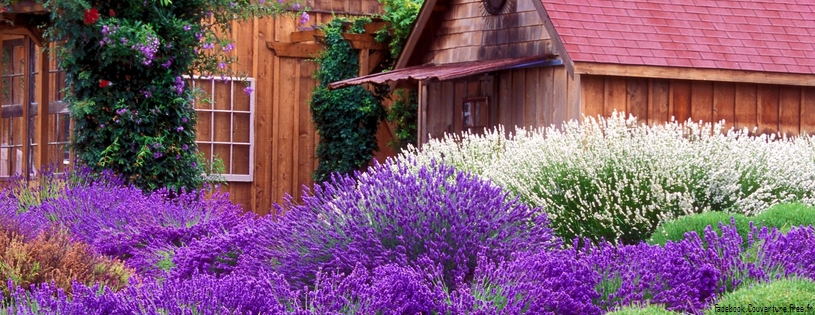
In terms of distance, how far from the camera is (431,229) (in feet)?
22.4

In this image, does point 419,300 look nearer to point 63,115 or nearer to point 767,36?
point 767,36

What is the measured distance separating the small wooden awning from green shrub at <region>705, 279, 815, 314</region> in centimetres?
805

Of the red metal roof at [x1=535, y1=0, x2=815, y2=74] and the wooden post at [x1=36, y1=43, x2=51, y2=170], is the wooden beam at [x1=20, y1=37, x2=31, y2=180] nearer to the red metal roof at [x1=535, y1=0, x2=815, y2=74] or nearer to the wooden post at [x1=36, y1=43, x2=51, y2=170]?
the wooden post at [x1=36, y1=43, x2=51, y2=170]

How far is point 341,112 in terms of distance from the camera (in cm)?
1686

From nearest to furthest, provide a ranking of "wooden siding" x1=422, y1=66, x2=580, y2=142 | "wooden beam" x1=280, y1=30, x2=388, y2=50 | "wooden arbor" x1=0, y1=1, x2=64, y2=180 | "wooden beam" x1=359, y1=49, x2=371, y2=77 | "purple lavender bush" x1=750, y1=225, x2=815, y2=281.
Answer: "purple lavender bush" x1=750, y1=225, x2=815, y2=281 → "wooden siding" x1=422, y1=66, x2=580, y2=142 → "wooden arbor" x1=0, y1=1, x2=64, y2=180 → "wooden beam" x1=280, y1=30, x2=388, y2=50 → "wooden beam" x1=359, y1=49, x2=371, y2=77

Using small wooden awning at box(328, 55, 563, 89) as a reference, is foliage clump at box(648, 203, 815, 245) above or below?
below

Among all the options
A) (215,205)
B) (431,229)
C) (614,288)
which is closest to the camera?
(614,288)

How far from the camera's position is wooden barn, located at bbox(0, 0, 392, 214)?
16297 mm

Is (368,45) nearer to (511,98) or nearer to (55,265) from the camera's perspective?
(511,98)

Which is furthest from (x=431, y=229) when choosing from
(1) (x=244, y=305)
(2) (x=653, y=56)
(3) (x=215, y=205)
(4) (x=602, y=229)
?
(2) (x=653, y=56)

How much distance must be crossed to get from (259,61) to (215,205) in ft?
22.7

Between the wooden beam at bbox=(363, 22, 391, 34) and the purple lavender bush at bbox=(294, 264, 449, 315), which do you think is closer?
the purple lavender bush at bbox=(294, 264, 449, 315)

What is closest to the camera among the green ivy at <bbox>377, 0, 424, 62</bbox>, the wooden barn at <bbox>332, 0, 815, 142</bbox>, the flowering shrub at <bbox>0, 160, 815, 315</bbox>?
the flowering shrub at <bbox>0, 160, 815, 315</bbox>

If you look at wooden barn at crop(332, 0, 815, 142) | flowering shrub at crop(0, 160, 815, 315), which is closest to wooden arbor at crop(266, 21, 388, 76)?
wooden barn at crop(332, 0, 815, 142)
